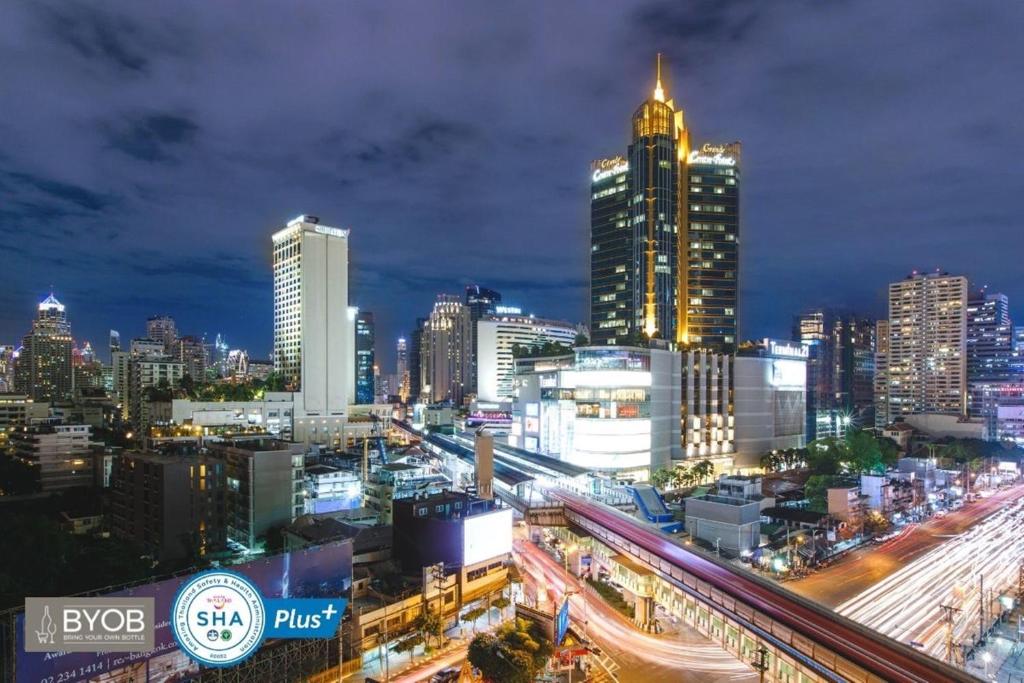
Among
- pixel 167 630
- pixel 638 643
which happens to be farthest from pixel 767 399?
pixel 167 630

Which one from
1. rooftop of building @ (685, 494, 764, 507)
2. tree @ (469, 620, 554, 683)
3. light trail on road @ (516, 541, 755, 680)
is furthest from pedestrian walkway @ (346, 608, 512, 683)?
rooftop of building @ (685, 494, 764, 507)

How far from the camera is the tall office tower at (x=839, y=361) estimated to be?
131 metres

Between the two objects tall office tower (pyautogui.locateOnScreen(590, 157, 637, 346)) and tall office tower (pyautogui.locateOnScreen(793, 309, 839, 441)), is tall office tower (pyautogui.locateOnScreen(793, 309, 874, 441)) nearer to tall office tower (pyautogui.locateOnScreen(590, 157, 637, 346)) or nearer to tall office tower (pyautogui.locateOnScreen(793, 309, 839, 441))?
tall office tower (pyautogui.locateOnScreen(793, 309, 839, 441))

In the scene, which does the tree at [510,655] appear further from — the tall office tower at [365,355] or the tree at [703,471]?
the tall office tower at [365,355]

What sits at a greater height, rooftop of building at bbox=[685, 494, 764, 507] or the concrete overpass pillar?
rooftop of building at bbox=[685, 494, 764, 507]

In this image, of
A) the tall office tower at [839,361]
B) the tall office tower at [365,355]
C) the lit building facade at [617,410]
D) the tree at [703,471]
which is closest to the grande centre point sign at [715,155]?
the lit building facade at [617,410]

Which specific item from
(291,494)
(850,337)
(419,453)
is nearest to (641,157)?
(419,453)

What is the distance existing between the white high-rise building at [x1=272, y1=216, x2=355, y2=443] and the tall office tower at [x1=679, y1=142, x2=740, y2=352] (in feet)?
157

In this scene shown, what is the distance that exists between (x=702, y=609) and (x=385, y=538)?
1643cm

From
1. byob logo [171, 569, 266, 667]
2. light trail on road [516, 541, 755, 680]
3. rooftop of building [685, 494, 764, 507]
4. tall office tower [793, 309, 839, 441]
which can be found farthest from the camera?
tall office tower [793, 309, 839, 441]

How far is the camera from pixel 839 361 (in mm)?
140875

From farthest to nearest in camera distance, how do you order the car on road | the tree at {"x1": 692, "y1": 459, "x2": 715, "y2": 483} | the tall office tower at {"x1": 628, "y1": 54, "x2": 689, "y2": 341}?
the tall office tower at {"x1": 628, "y1": 54, "x2": 689, "y2": 341}
the tree at {"x1": 692, "y1": 459, "x2": 715, "y2": 483}
the car on road

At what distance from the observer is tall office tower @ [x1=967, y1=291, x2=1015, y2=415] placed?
11706cm

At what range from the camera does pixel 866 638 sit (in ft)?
59.0
